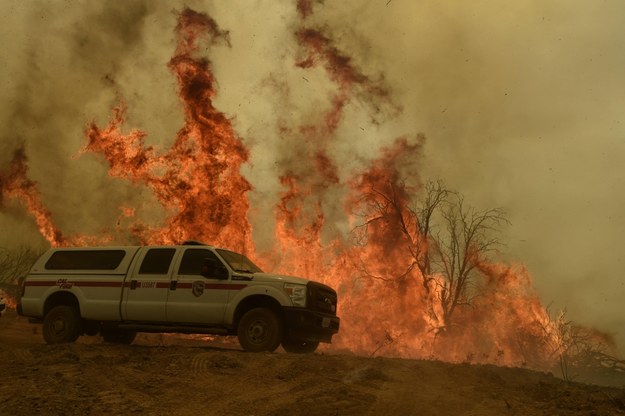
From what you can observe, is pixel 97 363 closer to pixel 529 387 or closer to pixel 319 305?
pixel 319 305

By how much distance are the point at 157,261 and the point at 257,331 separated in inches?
110

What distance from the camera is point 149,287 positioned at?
1046cm

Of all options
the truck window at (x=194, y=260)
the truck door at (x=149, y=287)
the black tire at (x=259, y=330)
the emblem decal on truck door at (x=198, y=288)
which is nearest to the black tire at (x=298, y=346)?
the black tire at (x=259, y=330)

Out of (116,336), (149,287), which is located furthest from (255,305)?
(116,336)

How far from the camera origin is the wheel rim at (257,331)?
966 centimetres

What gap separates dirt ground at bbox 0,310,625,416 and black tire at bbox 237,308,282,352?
0.55 m

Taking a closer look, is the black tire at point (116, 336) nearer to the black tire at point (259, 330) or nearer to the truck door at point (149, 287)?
the truck door at point (149, 287)

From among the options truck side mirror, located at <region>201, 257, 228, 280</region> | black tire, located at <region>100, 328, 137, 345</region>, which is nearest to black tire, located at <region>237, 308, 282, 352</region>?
truck side mirror, located at <region>201, 257, 228, 280</region>

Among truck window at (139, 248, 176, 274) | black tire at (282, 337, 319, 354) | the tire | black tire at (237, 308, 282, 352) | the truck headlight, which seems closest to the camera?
black tire at (237, 308, 282, 352)

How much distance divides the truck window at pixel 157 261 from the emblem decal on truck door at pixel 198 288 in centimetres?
79

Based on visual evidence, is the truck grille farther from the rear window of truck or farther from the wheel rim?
the rear window of truck

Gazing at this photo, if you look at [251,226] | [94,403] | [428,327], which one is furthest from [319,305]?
[428,327]

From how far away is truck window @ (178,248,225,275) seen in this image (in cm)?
1035

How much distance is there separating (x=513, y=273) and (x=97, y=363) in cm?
1858
